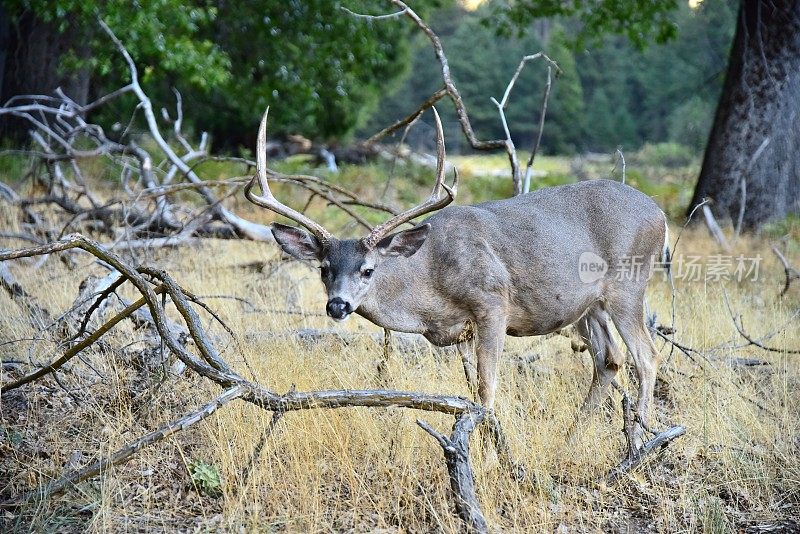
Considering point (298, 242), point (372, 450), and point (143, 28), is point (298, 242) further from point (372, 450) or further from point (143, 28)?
point (143, 28)

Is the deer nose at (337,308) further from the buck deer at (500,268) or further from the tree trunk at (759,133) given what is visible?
the tree trunk at (759,133)

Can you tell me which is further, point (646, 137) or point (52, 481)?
point (646, 137)

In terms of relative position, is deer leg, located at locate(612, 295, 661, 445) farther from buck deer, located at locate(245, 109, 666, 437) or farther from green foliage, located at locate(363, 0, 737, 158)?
green foliage, located at locate(363, 0, 737, 158)

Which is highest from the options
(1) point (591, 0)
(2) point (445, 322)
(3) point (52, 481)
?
(1) point (591, 0)

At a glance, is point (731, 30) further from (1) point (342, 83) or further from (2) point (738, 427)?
(2) point (738, 427)

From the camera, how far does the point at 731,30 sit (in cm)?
3152

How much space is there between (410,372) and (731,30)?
30.1 m

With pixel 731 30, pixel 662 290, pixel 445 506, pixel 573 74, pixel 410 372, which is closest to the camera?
pixel 445 506

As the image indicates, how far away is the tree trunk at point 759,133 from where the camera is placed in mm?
12078

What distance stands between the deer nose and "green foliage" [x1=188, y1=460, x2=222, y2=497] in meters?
0.96

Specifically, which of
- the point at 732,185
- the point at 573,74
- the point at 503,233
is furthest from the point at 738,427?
the point at 573,74

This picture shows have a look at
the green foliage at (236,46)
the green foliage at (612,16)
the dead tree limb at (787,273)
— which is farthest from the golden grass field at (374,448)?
the green foliage at (612,16)

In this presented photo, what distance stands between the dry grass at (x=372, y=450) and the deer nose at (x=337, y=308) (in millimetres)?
523

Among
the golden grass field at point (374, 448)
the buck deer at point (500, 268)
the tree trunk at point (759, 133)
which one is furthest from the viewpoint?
the tree trunk at point (759, 133)
